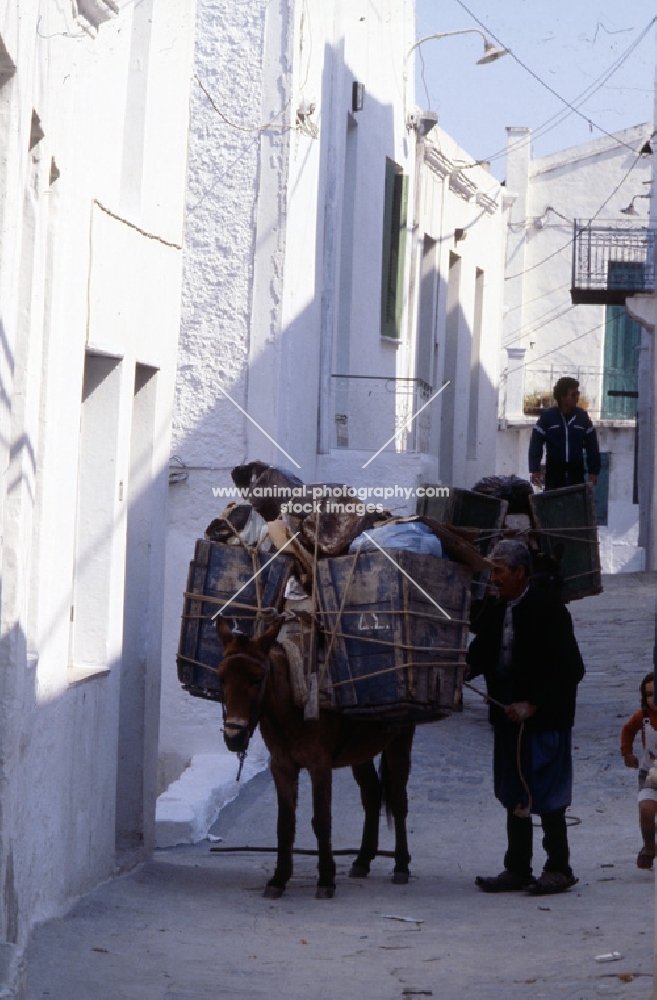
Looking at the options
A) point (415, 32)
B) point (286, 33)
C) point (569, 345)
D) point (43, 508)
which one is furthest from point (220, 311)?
point (569, 345)

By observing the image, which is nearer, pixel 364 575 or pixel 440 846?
pixel 364 575

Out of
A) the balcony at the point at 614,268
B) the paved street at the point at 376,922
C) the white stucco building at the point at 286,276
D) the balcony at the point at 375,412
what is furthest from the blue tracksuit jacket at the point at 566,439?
the balcony at the point at 614,268

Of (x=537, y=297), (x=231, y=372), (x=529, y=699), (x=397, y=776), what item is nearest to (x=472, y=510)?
(x=231, y=372)

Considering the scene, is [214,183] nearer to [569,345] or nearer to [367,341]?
[367,341]

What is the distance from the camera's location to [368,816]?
25.8ft

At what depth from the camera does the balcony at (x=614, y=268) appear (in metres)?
23.7

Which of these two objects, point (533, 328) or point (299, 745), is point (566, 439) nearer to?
point (299, 745)

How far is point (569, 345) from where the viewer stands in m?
30.9

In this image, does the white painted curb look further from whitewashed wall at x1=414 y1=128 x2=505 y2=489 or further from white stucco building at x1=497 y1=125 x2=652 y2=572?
white stucco building at x1=497 y1=125 x2=652 y2=572

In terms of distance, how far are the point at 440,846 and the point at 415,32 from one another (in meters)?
10.2

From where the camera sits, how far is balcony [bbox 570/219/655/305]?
23.7 meters

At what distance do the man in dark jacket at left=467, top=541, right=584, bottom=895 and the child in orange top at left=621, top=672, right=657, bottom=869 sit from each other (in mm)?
387

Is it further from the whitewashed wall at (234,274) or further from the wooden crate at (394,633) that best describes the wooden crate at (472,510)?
the wooden crate at (394,633)

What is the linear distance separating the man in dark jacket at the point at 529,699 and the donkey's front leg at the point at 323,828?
0.80 meters
